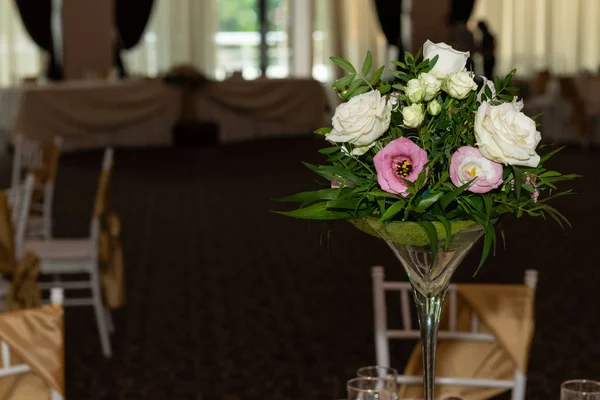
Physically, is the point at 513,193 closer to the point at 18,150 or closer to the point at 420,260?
the point at 420,260

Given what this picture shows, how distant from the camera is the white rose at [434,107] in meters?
1.46

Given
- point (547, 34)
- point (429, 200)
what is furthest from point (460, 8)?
point (429, 200)

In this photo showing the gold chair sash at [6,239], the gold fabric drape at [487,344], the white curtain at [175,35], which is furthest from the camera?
the white curtain at [175,35]

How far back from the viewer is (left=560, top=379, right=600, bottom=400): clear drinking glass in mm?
1510

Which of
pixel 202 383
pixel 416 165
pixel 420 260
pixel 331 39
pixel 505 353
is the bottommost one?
pixel 202 383

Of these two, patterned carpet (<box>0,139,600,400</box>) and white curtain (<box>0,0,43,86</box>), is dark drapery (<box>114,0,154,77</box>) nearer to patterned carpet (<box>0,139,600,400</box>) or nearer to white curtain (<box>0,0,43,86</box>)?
white curtain (<box>0,0,43,86</box>)

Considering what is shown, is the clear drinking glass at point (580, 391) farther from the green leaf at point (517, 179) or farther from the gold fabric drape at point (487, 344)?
the gold fabric drape at point (487, 344)

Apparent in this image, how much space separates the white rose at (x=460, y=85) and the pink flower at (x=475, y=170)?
83mm

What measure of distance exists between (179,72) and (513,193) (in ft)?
38.9

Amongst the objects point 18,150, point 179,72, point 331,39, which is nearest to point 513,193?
point 18,150

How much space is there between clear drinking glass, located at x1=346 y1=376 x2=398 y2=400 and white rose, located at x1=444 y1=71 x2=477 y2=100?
41 centimetres

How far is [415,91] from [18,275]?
2.82 m

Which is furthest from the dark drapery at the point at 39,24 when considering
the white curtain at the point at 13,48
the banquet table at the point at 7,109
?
the banquet table at the point at 7,109

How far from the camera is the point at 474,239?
1.51m
